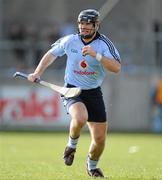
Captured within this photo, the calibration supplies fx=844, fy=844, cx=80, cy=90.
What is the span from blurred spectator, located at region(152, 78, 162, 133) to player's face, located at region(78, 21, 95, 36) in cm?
1628

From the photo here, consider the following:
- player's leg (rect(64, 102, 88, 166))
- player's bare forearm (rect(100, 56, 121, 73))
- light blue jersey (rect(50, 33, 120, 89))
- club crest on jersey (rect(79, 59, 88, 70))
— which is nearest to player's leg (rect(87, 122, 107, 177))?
player's leg (rect(64, 102, 88, 166))

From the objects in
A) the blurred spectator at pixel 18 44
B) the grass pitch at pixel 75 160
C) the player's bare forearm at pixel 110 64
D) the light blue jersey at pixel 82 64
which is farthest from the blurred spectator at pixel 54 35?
the player's bare forearm at pixel 110 64

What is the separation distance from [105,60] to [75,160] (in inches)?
200

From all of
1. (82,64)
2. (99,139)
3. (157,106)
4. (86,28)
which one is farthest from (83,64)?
(157,106)

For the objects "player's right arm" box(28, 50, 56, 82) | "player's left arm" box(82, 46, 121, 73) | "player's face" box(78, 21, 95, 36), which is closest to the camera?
"player's left arm" box(82, 46, 121, 73)

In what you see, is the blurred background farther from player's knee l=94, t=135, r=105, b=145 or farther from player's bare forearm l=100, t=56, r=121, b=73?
player's bare forearm l=100, t=56, r=121, b=73

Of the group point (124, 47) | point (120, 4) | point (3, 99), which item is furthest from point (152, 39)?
point (3, 99)

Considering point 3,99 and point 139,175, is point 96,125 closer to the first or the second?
point 139,175

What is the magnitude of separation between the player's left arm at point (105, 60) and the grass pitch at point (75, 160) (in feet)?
5.36

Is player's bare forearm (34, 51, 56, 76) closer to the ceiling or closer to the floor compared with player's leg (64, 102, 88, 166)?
closer to the ceiling

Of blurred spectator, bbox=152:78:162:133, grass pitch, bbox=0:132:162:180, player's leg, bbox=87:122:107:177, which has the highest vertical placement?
player's leg, bbox=87:122:107:177

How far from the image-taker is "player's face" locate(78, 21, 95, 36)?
1227cm

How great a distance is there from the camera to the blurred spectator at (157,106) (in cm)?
2855

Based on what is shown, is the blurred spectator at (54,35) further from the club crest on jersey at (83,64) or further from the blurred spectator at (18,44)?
the club crest on jersey at (83,64)
